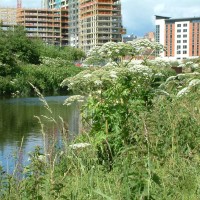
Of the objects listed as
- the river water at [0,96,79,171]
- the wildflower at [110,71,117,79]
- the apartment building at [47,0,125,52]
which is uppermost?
the apartment building at [47,0,125,52]

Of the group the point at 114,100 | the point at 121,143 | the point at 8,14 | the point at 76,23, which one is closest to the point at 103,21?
the point at 76,23

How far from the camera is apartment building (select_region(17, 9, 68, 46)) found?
13455cm

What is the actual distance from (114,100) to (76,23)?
125 m

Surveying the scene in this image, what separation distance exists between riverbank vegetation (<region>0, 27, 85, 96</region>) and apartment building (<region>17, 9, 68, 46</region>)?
80.4 metres

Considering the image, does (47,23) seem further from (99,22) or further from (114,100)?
(114,100)

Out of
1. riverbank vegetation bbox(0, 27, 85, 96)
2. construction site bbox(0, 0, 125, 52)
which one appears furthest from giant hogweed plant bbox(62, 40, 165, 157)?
construction site bbox(0, 0, 125, 52)

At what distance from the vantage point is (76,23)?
130 m

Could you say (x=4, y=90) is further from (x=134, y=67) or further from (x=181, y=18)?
(x=181, y=18)

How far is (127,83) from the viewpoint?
6.29 m

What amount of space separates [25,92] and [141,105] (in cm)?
3469

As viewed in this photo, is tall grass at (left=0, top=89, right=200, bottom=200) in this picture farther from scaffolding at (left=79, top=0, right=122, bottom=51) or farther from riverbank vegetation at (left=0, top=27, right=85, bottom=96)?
scaffolding at (left=79, top=0, right=122, bottom=51)

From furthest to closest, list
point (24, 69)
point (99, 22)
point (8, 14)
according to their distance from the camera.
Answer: point (8, 14) → point (99, 22) → point (24, 69)

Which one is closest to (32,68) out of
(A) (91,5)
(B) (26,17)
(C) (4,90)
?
(C) (4,90)

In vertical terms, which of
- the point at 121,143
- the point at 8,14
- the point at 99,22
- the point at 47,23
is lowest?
the point at 121,143
